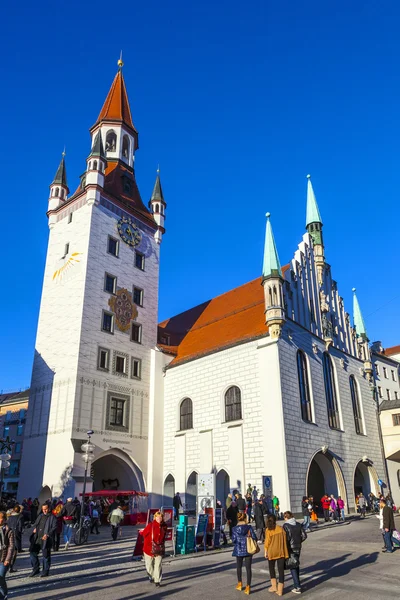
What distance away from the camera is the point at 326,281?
34.1 metres

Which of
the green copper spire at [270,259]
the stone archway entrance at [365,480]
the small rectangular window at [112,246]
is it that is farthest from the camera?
→ the small rectangular window at [112,246]

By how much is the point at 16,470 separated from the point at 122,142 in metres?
36.1

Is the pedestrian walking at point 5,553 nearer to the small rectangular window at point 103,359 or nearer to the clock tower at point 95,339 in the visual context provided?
the clock tower at point 95,339

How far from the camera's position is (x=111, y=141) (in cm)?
3975

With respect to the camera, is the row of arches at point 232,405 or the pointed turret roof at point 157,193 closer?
the row of arches at point 232,405

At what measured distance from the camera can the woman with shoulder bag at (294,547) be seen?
27.9ft

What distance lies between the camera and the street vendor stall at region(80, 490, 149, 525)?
2408 cm

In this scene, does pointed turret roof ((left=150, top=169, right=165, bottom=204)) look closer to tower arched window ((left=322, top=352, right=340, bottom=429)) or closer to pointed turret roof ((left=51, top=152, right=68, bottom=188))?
pointed turret roof ((left=51, top=152, right=68, bottom=188))

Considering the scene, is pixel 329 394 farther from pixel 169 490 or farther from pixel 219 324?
pixel 169 490

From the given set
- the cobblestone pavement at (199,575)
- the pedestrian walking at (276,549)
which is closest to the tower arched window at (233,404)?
the cobblestone pavement at (199,575)

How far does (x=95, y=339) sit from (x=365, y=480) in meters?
21.1

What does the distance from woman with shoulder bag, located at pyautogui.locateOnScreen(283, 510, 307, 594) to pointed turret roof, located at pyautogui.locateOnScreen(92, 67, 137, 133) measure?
37.6 m

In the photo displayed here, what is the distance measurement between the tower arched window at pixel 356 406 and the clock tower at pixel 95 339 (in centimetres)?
1477

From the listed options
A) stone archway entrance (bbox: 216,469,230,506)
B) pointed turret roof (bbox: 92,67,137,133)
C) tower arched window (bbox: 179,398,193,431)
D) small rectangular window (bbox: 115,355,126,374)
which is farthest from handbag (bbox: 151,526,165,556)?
pointed turret roof (bbox: 92,67,137,133)
